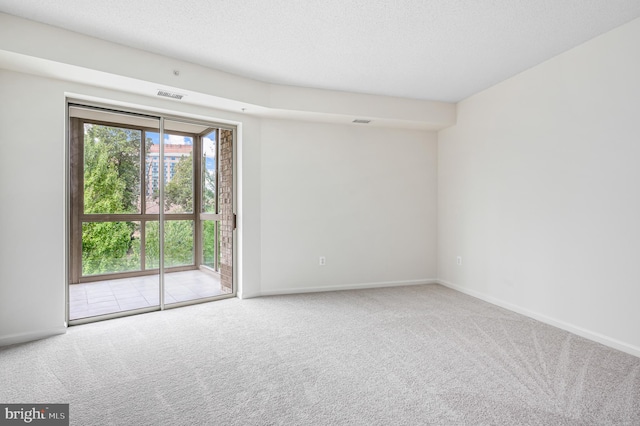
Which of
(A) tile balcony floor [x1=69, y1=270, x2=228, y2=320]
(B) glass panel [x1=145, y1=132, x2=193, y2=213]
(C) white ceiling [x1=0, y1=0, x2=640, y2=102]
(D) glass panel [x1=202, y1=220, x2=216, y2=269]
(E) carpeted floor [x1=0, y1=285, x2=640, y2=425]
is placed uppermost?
(C) white ceiling [x1=0, y1=0, x2=640, y2=102]

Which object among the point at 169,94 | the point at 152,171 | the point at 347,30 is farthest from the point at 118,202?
the point at 347,30

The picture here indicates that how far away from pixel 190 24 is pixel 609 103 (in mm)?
3753

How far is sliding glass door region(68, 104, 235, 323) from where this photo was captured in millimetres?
3549

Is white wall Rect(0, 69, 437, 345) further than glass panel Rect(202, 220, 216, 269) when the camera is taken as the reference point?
No

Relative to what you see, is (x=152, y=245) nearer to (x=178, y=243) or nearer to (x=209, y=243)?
(x=178, y=243)

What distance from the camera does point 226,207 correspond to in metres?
4.52

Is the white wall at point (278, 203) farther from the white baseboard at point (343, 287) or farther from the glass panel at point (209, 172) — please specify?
the glass panel at point (209, 172)

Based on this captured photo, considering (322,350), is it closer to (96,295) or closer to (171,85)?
(96,295)

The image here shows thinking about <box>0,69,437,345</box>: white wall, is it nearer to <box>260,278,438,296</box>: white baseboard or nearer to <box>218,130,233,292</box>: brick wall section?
<box>260,278,438,296</box>: white baseboard

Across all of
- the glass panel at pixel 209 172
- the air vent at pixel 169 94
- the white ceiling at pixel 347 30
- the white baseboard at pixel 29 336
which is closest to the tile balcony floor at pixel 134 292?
the white baseboard at pixel 29 336

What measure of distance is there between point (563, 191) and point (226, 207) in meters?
3.92

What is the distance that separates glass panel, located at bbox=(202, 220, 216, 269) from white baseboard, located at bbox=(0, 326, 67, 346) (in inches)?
63.0

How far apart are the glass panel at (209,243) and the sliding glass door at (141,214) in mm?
13

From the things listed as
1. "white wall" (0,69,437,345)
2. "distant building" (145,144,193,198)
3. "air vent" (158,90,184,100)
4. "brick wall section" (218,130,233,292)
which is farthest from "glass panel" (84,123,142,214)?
"brick wall section" (218,130,233,292)
